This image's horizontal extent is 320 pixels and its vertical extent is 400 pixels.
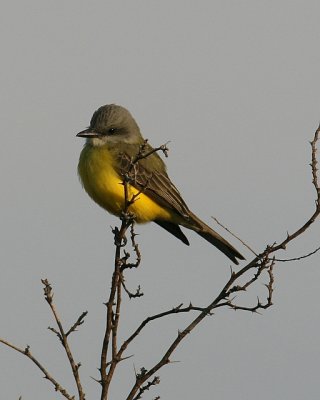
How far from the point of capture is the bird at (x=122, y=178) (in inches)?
344

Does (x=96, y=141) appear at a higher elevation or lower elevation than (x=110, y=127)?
lower

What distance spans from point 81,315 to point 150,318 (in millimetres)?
417

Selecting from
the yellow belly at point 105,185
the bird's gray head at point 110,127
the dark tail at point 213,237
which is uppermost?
the bird's gray head at point 110,127

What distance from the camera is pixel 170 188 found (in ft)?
32.0

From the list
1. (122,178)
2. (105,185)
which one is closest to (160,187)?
(122,178)

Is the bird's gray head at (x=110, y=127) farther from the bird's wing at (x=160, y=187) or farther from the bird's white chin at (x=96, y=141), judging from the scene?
the bird's wing at (x=160, y=187)

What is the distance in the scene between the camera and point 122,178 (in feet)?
29.0

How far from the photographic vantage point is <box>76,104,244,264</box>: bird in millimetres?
8734

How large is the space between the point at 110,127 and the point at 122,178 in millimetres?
1072

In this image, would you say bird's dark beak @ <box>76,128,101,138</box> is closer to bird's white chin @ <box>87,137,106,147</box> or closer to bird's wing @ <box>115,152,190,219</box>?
bird's white chin @ <box>87,137,106,147</box>

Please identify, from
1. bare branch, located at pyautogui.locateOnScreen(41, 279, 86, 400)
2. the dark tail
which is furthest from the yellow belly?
bare branch, located at pyautogui.locateOnScreen(41, 279, 86, 400)

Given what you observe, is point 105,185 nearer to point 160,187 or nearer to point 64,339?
point 160,187

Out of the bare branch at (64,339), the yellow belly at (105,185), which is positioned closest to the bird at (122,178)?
the yellow belly at (105,185)

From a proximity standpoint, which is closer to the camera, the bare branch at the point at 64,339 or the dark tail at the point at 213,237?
the bare branch at the point at 64,339
